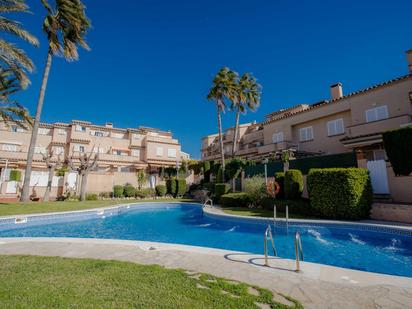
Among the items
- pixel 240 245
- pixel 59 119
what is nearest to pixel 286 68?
pixel 240 245

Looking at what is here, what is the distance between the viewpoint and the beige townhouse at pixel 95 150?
28.5 m

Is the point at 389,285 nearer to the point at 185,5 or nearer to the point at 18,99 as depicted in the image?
the point at 185,5

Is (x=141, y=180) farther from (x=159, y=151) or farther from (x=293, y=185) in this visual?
(x=293, y=185)

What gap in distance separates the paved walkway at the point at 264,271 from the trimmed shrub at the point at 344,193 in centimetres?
745

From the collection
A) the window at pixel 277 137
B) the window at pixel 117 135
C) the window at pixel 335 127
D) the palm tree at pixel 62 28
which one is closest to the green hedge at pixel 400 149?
the window at pixel 335 127

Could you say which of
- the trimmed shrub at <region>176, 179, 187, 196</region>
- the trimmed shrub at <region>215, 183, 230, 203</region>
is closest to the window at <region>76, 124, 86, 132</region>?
the trimmed shrub at <region>176, 179, 187, 196</region>

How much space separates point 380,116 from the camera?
1980 centimetres

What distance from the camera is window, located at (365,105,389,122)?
19.5 m

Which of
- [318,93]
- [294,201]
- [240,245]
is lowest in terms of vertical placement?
[240,245]

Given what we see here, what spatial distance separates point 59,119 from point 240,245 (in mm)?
44012

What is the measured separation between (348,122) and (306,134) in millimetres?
4596

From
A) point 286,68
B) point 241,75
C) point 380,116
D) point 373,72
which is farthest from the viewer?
point 241,75

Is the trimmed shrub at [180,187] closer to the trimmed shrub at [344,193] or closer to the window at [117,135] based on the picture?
the window at [117,135]

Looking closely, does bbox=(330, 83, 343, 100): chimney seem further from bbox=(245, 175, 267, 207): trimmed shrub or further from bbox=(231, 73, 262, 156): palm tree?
bbox=(245, 175, 267, 207): trimmed shrub
